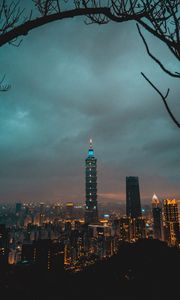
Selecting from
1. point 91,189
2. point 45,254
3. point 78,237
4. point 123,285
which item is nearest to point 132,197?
point 91,189

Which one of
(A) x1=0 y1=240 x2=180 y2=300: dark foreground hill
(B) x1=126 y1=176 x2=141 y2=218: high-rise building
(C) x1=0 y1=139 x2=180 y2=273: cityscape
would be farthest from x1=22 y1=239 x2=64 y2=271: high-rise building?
(B) x1=126 y1=176 x2=141 y2=218: high-rise building

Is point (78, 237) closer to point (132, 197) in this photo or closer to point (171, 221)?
point (171, 221)

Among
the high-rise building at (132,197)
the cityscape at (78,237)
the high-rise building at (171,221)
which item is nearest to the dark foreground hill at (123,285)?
the cityscape at (78,237)

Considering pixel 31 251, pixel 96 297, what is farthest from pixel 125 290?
pixel 31 251

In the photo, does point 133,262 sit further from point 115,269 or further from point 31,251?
point 31,251

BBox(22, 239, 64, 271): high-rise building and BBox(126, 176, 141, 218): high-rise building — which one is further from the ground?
BBox(126, 176, 141, 218): high-rise building

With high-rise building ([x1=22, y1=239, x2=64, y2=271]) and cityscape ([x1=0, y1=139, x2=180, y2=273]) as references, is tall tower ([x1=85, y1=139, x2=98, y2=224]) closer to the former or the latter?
cityscape ([x1=0, y1=139, x2=180, y2=273])

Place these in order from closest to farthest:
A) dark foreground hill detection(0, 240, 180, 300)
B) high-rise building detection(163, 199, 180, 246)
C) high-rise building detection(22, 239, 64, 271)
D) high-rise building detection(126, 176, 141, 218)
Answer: dark foreground hill detection(0, 240, 180, 300), high-rise building detection(22, 239, 64, 271), high-rise building detection(163, 199, 180, 246), high-rise building detection(126, 176, 141, 218)
